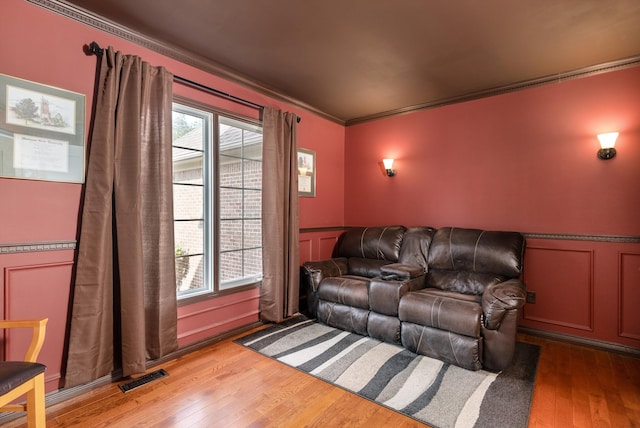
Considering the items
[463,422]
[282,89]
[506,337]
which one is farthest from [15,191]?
Answer: [506,337]

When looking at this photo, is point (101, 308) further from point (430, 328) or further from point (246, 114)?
point (430, 328)

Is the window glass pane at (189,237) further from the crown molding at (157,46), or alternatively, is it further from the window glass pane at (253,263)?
the crown molding at (157,46)

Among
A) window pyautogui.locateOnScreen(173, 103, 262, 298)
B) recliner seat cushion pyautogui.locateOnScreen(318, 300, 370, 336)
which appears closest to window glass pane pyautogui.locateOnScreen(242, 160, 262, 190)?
window pyautogui.locateOnScreen(173, 103, 262, 298)

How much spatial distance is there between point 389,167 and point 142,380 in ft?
11.3

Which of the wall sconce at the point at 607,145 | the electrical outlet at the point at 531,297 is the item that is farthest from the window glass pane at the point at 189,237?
the wall sconce at the point at 607,145

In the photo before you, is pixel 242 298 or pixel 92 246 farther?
pixel 242 298

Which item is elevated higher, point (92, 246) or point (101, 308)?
point (92, 246)

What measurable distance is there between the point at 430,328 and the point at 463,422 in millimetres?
838

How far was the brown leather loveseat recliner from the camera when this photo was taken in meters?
2.44

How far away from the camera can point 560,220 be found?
310cm

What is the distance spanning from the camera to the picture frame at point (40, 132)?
187 centimetres

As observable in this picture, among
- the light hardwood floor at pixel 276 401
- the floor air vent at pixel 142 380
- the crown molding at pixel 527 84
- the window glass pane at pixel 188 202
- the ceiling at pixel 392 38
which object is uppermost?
the ceiling at pixel 392 38

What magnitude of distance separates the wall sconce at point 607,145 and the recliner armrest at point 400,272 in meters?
1.97

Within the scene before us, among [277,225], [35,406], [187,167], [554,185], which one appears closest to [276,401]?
[35,406]
